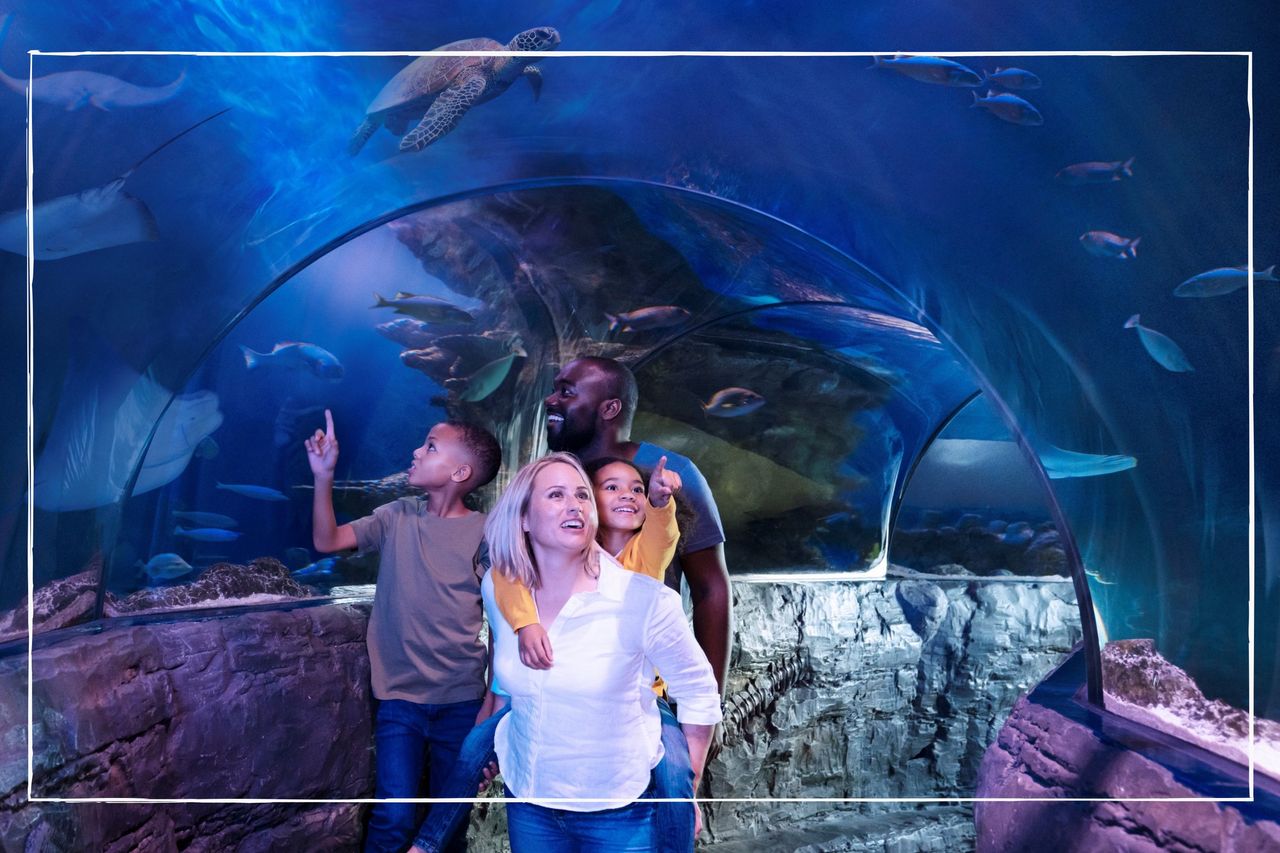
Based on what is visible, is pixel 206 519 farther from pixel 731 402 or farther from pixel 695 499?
pixel 731 402

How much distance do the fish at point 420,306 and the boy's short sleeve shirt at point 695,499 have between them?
113 cm

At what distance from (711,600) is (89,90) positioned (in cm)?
317

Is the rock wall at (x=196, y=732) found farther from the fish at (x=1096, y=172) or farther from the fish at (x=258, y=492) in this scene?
the fish at (x=1096, y=172)

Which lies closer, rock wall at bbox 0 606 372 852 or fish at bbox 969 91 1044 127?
rock wall at bbox 0 606 372 852

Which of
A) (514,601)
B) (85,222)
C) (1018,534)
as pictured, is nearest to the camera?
(514,601)

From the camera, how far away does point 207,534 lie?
14.0ft

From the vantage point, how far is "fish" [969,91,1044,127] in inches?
144

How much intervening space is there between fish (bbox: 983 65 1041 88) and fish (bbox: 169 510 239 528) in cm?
360

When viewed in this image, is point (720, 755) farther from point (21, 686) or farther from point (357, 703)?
point (21, 686)

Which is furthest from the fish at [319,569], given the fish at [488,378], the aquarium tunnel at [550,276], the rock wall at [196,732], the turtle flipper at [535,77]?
the turtle flipper at [535,77]

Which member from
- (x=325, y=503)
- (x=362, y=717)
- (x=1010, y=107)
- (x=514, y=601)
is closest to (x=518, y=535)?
(x=514, y=601)

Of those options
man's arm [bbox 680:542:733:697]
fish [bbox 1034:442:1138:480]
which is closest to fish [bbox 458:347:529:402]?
man's arm [bbox 680:542:733:697]

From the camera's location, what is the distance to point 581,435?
3.79 meters

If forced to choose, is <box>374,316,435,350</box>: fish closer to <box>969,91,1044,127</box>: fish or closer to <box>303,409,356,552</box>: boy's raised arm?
<box>303,409,356,552</box>: boy's raised arm
